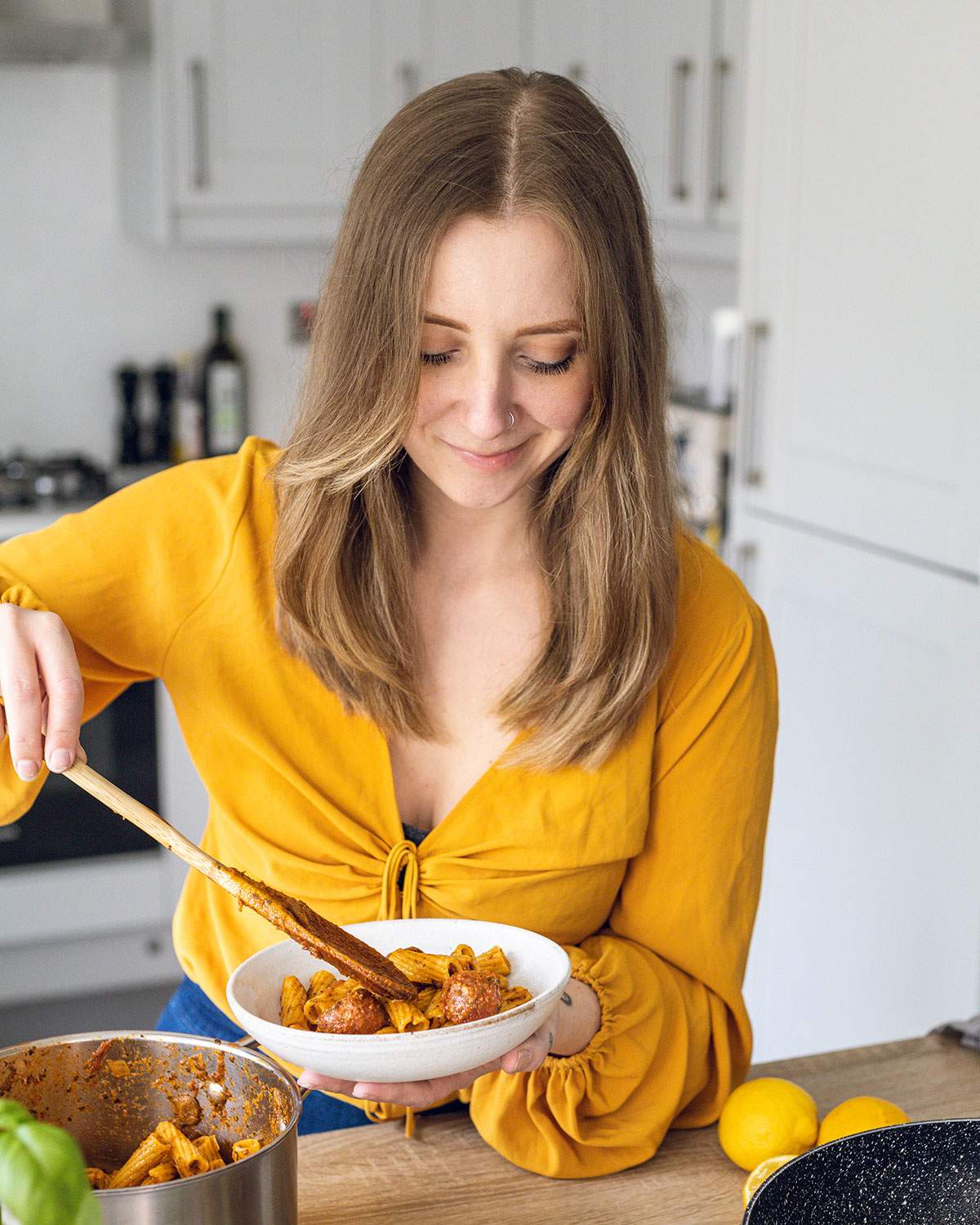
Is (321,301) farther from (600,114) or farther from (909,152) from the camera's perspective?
(909,152)

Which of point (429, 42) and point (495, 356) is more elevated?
point (429, 42)

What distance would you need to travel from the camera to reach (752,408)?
2.18m

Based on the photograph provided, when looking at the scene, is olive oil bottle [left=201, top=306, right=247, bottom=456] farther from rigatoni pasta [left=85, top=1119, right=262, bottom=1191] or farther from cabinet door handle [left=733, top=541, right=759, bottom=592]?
rigatoni pasta [left=85, top=1119, right=262, bottom=1191]

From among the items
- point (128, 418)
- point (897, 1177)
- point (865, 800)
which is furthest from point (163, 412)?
point (897, 1177)

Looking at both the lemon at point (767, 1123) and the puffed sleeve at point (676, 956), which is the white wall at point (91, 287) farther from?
the lemon at point (767, 1123)

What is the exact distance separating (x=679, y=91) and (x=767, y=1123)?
82.6 inches

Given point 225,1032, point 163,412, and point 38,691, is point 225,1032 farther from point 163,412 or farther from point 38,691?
point 163,412

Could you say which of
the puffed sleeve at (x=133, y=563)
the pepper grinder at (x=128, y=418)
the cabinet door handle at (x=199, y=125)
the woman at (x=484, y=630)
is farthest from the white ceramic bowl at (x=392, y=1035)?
the pepper grinder at (x=128, y=418)

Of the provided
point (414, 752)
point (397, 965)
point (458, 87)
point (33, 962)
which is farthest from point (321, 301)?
point (33, 962)

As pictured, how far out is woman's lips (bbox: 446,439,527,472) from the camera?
3.32 ft

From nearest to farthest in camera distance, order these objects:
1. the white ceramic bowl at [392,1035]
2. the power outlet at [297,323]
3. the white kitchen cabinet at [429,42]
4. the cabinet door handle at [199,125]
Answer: the white ceramic bowl at [392,1035]
the cabinet door handle at [199,125]
the white kitchen cabinet at [429,42]
the power outlet at [297,323]

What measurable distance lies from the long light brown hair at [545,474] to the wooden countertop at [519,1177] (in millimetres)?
290

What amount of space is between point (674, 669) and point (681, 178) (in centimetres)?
173

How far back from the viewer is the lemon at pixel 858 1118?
891 millimetres
